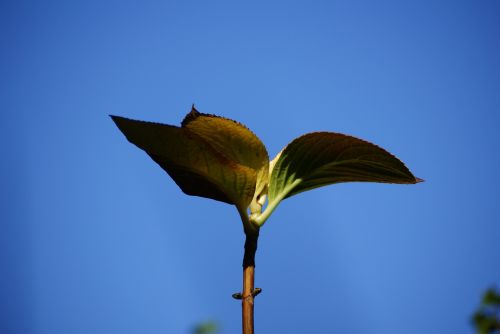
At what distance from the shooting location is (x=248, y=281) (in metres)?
0.57

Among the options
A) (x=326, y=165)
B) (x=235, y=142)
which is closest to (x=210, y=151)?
(x=235, y=142)

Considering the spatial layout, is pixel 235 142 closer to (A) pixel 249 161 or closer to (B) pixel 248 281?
(A) pixel 249 161

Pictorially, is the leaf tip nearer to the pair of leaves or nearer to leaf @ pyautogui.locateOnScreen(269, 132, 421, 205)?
the pair of leaves

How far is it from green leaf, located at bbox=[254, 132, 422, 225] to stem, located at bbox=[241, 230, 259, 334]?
4cm

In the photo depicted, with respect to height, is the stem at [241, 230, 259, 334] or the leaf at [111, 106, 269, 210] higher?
the leaf at [111, 106, 269, 210]

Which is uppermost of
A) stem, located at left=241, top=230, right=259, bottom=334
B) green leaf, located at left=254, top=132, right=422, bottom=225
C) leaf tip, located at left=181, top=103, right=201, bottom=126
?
leaf tip, located at left=181, top=103, right=201, bottom=126

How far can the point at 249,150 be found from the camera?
27.1 inches

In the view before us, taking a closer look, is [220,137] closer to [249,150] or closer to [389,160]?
[249,150]

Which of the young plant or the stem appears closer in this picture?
the stem

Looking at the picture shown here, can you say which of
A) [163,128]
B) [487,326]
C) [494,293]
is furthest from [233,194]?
[494,293]

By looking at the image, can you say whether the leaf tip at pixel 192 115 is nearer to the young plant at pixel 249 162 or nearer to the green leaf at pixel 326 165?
the young plant at pixel 249 162

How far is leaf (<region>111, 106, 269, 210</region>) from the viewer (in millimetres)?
635

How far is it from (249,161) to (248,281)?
0.22m

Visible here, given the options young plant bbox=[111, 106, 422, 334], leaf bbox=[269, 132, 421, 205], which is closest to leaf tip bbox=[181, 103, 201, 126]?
young plant bbox=[111, 106, 422, 334]
